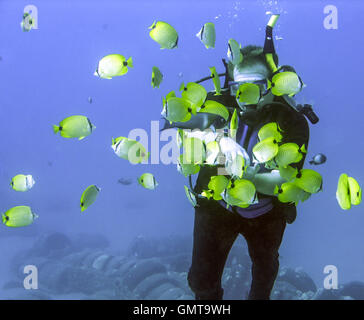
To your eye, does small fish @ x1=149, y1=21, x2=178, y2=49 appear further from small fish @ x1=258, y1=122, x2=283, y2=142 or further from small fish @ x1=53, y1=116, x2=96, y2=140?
small fish @ x1=258, y1=122, x2=283, y2=142

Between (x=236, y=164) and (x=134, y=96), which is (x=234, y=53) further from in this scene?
(x=134, y=96)

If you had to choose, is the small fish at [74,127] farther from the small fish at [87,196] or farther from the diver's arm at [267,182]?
the diver's arm at [267,182]

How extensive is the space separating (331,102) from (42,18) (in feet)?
195

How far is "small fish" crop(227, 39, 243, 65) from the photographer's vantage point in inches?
100

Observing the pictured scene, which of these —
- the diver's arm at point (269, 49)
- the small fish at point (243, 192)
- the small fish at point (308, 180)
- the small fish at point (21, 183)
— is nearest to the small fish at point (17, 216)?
the small fish at point (21, 183)

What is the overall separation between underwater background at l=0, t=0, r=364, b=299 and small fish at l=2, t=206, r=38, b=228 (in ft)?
84.8

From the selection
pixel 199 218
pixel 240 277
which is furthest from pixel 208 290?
pixel 240 277

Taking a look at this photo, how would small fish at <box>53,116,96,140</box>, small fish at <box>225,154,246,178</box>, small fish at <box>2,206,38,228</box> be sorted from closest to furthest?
small fish at <box>225,154,246,178</box>, small fish at <box>53,116,96,140</box>, small fish at <box>2,206,38,228</box>

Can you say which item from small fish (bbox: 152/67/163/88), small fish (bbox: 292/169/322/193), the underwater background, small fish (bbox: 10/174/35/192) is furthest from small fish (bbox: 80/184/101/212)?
the underwater background

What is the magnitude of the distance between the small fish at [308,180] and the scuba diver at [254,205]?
0.32 ft

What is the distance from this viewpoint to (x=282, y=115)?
8.94 feet

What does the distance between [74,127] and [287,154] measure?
1.87 meters
